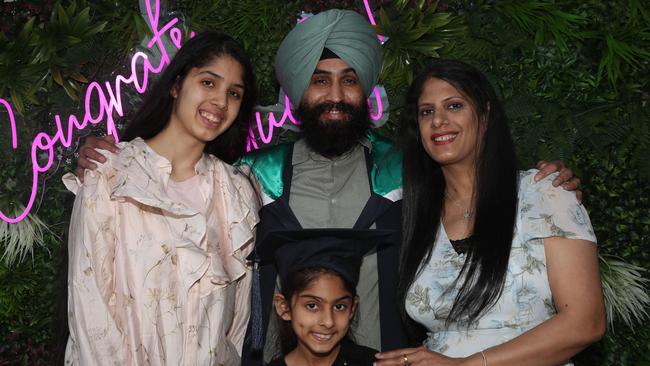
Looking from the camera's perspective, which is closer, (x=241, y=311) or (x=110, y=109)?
(x=241, y=311)

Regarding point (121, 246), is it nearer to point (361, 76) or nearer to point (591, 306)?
point (361, 76)

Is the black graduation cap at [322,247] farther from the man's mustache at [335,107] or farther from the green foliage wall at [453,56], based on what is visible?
the green foliage wall at [453,56]

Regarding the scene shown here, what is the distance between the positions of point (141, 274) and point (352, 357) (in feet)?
2.76

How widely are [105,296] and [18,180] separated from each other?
2.15m

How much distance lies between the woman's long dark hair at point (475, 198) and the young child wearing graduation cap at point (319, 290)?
6.2 inches

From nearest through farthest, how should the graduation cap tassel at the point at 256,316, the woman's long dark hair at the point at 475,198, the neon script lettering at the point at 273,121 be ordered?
1. the woman's long dark hair at the point at 475,198
2. the graduation cap tassel at the point at 256,316
3. the neon script lettering at the point at 273,121

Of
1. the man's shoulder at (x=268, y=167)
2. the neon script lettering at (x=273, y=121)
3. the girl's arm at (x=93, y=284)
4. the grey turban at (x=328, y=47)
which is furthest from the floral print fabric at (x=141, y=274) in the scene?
the neon script lettering at (x=273, y=121)

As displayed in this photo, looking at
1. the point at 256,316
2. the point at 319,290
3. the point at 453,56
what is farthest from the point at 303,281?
the point at 453,56

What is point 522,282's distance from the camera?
8.66 ft

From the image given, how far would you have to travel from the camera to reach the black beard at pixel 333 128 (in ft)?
10.9

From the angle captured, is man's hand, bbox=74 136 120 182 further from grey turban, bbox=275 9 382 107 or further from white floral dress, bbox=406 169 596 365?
white floral dress, bbox=406 169 596 365

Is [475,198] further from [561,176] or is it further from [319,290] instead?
[319,290]

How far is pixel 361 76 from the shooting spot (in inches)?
135

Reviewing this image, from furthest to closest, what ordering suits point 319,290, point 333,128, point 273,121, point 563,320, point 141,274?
point 273,121, point 333,128, point 319,290, point 141,274, point 563,320
